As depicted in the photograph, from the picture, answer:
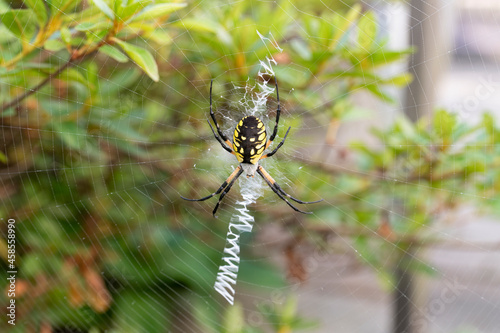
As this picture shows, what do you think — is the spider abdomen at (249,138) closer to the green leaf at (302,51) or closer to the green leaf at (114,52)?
the green leaf at (302,51)

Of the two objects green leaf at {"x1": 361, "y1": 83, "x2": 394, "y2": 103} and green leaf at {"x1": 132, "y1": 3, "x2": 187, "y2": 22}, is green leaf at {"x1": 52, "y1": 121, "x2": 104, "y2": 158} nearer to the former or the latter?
green leaf at {"x1": 132, "y1": 3, "x2": 187, "y2": 22}

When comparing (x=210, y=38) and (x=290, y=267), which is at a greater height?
(x=210, y=38)

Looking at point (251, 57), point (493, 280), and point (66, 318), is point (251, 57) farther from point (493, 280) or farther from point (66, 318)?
point (493, 280)

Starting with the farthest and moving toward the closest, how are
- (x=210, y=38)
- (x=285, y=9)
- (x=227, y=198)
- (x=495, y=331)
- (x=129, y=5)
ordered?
(x=495, y=331) → (x=227, y=198) → (x=285, y=9) → (x=210, y=38) → (x=129, y=5)

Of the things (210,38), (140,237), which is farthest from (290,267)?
(210,38)

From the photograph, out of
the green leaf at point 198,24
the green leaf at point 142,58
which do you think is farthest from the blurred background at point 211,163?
the green leaf at point 142,58

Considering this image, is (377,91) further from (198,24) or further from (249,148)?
(198,24)

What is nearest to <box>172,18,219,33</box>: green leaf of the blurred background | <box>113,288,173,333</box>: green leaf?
the blurred background
